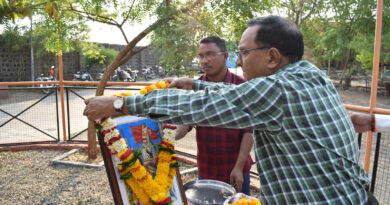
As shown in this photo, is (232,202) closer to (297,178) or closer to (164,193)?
(164,193)

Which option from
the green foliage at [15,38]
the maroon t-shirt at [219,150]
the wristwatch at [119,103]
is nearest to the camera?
the wristwatch at [119,103]

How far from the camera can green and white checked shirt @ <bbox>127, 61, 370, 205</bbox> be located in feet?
3.81

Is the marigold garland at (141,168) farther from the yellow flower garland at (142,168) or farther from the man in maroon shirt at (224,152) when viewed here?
the man in maroon shirt at (224,152)

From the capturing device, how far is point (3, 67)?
1528 cm

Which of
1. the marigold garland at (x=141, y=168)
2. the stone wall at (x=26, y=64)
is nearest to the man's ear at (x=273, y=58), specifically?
the marigold garland at (x=141, y=168)

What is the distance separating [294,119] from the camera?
1.17m

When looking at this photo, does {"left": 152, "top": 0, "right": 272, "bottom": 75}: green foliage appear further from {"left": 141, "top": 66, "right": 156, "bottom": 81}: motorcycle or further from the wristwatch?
{"left": 141, "top": 66, "right": 156, "bottom": 81}: motorcycle

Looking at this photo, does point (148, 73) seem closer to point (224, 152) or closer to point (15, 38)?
point (15, 38)

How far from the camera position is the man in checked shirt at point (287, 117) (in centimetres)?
116

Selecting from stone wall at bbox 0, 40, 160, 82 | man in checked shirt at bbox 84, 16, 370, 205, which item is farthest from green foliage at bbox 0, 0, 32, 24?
stone wall at bbox 0, 40, 160, 82

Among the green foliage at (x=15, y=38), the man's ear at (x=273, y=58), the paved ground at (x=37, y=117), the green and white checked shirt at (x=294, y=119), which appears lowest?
the paved ground at (x=37, y=117)

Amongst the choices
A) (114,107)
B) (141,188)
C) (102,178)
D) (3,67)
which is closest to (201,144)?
(141,188)

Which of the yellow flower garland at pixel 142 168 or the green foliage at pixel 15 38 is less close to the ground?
the green foliage at pixel 15 38

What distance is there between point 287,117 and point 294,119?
29 millimetres
